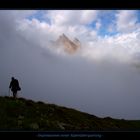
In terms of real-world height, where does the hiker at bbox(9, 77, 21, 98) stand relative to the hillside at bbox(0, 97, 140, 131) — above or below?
above

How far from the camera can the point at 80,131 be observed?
406 cm

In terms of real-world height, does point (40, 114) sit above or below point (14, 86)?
below

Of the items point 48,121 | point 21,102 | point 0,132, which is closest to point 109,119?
point 48,121

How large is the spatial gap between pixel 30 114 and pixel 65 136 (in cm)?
571

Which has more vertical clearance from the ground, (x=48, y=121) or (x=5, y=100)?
(x=5, y=100)

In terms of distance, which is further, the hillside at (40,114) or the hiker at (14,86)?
the hiker at (14,86)

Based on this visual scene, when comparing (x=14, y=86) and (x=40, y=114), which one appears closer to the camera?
(x=40, y=114)

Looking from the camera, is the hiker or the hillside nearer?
the hillside

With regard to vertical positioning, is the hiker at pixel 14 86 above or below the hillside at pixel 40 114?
above
